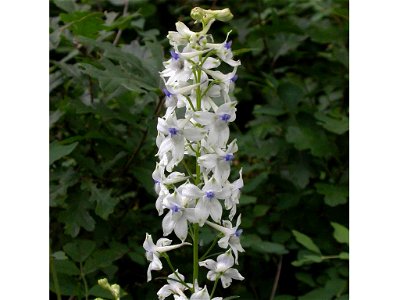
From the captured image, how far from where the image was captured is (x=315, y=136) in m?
2.79

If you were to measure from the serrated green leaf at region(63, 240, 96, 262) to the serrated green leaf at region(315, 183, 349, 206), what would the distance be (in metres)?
0.94

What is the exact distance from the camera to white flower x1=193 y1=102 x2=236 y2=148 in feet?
5.19

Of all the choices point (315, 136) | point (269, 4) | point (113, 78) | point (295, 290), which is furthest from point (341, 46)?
point (113, 78)

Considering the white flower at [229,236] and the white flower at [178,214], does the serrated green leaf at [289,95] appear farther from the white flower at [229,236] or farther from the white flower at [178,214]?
the white flower at [178,214]

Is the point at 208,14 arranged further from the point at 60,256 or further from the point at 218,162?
the point at 60,256

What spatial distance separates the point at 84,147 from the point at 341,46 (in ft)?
4.38

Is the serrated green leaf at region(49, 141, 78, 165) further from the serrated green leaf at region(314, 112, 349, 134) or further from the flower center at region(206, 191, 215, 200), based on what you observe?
the serrated green leaf at region(314, 112, 349, 134)

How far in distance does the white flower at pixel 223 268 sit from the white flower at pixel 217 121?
29cm

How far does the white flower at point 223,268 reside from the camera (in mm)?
1693

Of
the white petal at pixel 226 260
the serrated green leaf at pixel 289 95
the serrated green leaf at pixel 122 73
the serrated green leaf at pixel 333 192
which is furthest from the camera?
the serrated green leaf at pixel 289 95

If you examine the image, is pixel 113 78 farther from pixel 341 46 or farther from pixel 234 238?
pixel 341 46

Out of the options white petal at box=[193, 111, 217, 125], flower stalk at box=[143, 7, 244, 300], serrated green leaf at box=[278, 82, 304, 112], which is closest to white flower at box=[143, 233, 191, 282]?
flower stalk at box=[143, 7, 244, 300]

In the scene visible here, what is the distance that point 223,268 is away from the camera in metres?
1.69

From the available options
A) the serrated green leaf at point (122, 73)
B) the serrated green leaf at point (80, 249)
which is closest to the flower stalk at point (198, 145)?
the serrated green leaf at point (122, 73)
